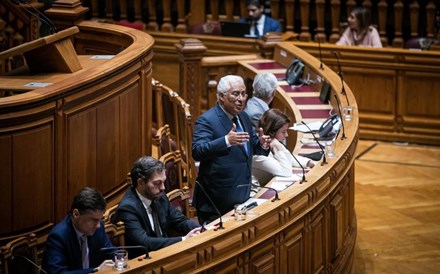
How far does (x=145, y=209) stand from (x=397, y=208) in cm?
339

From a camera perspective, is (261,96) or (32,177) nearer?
(32,177)

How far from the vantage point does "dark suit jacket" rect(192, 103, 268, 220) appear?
6.38m

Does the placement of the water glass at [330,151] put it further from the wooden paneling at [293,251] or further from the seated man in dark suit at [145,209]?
the seated man in dark suit at [145,209]

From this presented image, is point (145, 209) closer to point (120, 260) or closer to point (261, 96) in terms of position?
point (120, 260)

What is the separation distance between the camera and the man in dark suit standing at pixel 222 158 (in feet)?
20.9

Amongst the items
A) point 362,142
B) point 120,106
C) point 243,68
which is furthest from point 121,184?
point 362,142

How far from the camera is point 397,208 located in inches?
341

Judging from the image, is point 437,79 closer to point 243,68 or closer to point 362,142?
point 362,142

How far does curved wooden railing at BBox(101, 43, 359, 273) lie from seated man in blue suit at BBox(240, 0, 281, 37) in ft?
10.2

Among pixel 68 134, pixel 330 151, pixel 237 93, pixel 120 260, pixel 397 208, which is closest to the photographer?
pixel 120 260

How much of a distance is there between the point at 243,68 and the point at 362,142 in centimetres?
152

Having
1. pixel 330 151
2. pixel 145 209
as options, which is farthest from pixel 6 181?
pixel 330 151

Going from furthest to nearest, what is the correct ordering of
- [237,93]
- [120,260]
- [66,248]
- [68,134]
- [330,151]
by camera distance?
1. [330,151]
2. [68,134]
3. [237,93]
4. [66,248]
5. [120,260]

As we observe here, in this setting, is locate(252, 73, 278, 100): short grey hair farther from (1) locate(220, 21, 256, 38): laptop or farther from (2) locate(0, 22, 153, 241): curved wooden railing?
(1) locate(220, 21, 256, 38): laptop
